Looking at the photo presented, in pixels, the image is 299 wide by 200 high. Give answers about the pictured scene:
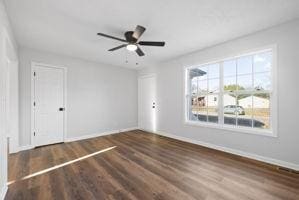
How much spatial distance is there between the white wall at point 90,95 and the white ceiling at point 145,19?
0.76 m

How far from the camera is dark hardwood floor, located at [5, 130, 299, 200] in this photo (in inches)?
73.7

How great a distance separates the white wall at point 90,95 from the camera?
357 cm

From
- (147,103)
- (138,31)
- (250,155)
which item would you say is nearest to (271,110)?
(250,155)

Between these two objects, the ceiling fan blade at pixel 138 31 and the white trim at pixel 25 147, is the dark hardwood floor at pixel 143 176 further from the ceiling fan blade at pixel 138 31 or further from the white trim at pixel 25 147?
the ceiling fan blade at pixel 138 31

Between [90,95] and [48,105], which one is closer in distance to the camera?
[48,105]

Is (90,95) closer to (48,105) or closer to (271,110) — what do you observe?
(48,105)

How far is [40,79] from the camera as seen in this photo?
3777mm

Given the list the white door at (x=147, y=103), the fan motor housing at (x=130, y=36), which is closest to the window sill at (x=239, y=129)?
the white door at (x=147, y=103)

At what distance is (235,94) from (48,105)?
15.6 ft

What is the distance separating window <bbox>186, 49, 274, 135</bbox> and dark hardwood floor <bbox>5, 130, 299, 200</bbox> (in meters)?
0.78

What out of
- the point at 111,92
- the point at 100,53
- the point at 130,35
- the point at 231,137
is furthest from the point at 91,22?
the point at 231,137

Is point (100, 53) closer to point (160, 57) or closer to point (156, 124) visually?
point (160, 57)

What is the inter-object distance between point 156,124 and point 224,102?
7.96ft

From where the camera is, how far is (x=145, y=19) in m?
2.36
